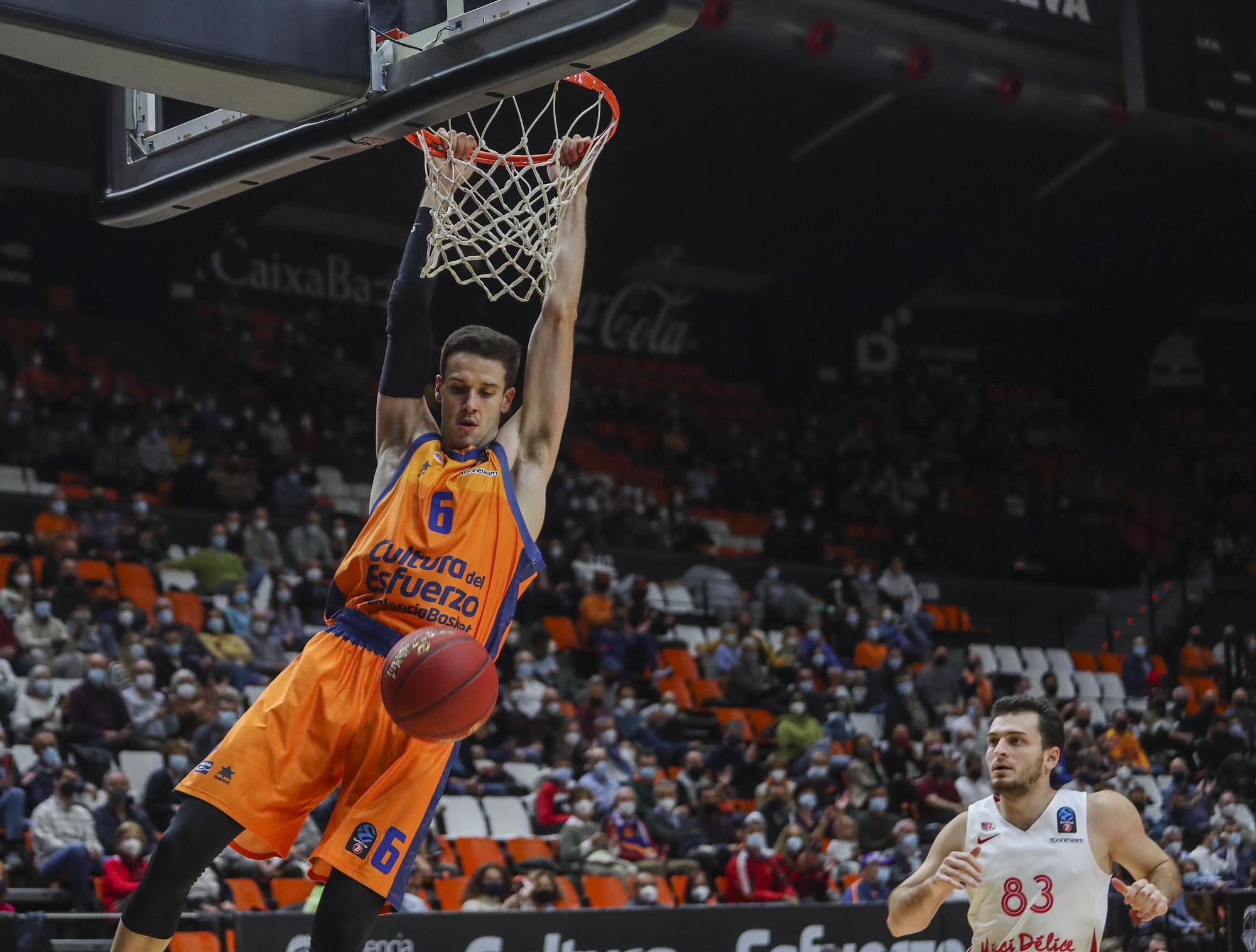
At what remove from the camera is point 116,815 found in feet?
35.5

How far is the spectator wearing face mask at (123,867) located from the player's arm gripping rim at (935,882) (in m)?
6.22

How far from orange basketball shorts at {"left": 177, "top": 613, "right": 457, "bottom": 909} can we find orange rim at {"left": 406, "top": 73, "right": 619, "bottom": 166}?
62.8 inches

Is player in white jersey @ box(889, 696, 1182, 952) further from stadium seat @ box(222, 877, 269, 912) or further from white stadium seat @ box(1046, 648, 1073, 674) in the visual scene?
white stadium seat @ box(1046, 648, 1073, 674)

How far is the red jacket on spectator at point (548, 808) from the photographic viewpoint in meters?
13.3

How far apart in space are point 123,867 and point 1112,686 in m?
13.5

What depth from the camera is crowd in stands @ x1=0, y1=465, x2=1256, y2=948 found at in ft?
37.4

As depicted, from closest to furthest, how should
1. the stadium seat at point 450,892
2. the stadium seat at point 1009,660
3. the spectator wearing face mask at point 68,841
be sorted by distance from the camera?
the spectator wearing face mask at point 68,841 < the stadium seat at point 450,892 < the stadium seat at point 1009,660

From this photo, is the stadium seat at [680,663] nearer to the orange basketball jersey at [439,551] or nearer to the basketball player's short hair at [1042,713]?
the basketball player's short hair at [1042,713]

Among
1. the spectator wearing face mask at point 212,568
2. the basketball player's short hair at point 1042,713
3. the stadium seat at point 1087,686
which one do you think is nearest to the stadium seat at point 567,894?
the spectator wearing face mask at point 212,568

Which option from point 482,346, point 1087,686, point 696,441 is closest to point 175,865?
point 482,346

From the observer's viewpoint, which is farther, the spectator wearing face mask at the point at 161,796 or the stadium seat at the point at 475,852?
the stadium seat at the point at 475,852

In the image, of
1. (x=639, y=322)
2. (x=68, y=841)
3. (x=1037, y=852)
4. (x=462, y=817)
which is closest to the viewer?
(x=1037, y=852)

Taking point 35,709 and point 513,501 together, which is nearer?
point 513,501

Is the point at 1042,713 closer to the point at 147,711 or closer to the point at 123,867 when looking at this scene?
the point at 123,867
